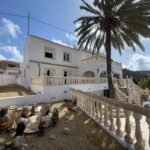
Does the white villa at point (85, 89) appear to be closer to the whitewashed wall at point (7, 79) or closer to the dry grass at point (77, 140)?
the dry grass at point (77, 140)

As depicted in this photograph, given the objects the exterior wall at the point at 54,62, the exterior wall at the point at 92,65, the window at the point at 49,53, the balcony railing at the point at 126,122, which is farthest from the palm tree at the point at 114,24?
the exterior wall at the point at 92,65

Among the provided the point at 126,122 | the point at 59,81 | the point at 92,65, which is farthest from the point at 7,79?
the point at 126,122

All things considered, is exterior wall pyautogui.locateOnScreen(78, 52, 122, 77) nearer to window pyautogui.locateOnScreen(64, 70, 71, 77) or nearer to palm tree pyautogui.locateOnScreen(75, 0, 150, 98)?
window pyautogui.locateOnScreen(64, 70, 71, 77)

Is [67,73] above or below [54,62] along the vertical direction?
below

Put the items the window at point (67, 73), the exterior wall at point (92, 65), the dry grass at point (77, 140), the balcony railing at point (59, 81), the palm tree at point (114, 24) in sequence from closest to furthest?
the dry grass at point (77, 140) → the palm tree at point (114, 24) → the balcony railing at point (59, 81) → the window at point (67, 73) → the exterior wall at point (92, 65)

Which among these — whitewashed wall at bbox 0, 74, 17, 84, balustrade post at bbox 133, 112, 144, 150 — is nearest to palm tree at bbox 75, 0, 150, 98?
balustrade post at bbox 133, 112, 144, 150

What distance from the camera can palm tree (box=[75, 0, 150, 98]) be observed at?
10.2 meters

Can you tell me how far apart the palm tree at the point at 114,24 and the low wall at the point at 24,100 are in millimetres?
5191

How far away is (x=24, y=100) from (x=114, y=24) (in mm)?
9040

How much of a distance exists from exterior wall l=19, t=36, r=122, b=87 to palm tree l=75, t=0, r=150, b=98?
6727mm

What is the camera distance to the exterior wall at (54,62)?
674 inches

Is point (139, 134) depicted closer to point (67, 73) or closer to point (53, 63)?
point (53, 63)

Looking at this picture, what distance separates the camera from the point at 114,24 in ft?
36.5

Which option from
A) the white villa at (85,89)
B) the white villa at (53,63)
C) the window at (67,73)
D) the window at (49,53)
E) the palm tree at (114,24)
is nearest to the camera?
the white villa at (85,89)
